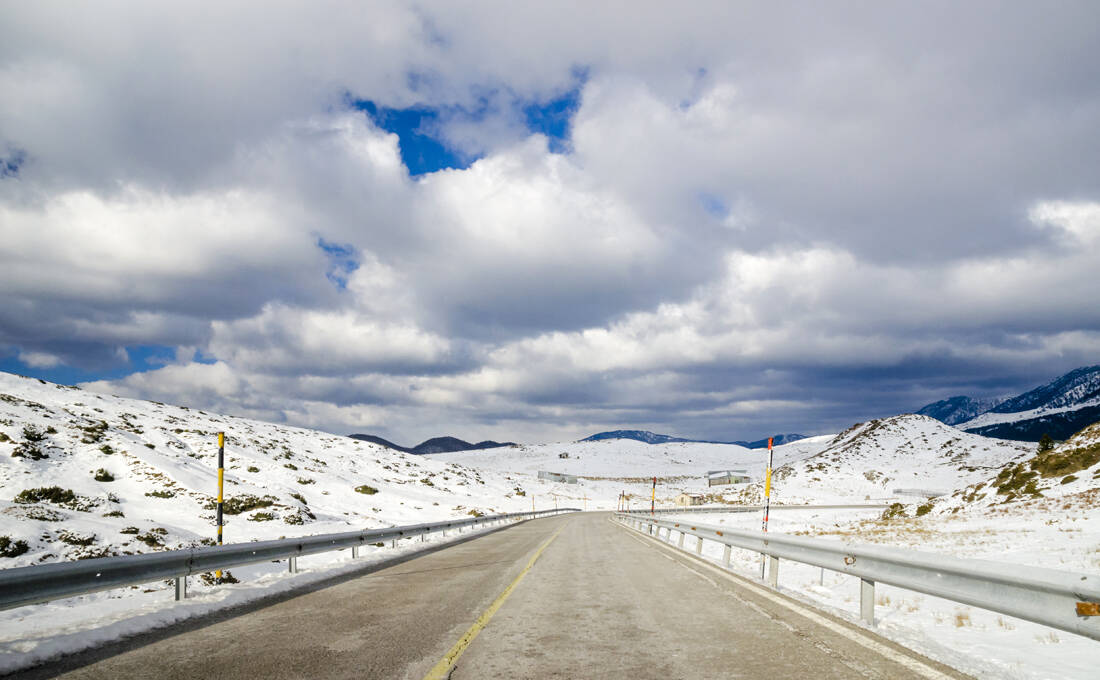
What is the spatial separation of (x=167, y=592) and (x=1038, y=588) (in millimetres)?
14292

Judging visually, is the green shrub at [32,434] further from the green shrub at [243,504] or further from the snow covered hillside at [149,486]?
the green shrub at [243,504]

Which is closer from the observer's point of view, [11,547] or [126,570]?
[126,570]

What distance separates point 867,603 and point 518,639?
14.4 feet

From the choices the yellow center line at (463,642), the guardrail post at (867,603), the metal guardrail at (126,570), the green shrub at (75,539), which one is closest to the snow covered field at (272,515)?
the green shrub at (75,539)

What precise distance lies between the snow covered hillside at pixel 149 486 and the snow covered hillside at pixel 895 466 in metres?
66.5

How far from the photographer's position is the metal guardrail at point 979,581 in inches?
179

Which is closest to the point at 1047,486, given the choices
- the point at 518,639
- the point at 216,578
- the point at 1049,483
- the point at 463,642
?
the point at 1049,483

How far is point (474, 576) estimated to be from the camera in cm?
1227

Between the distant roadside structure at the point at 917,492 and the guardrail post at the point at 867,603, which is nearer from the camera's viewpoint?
the guardrail post at the point at 867,603

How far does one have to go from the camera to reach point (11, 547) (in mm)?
13719

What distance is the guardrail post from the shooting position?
7.39m

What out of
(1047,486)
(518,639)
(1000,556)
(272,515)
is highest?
(518,639)

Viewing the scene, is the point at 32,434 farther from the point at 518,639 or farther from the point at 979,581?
the point at 979,581

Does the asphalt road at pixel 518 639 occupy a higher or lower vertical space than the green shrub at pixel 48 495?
higher
